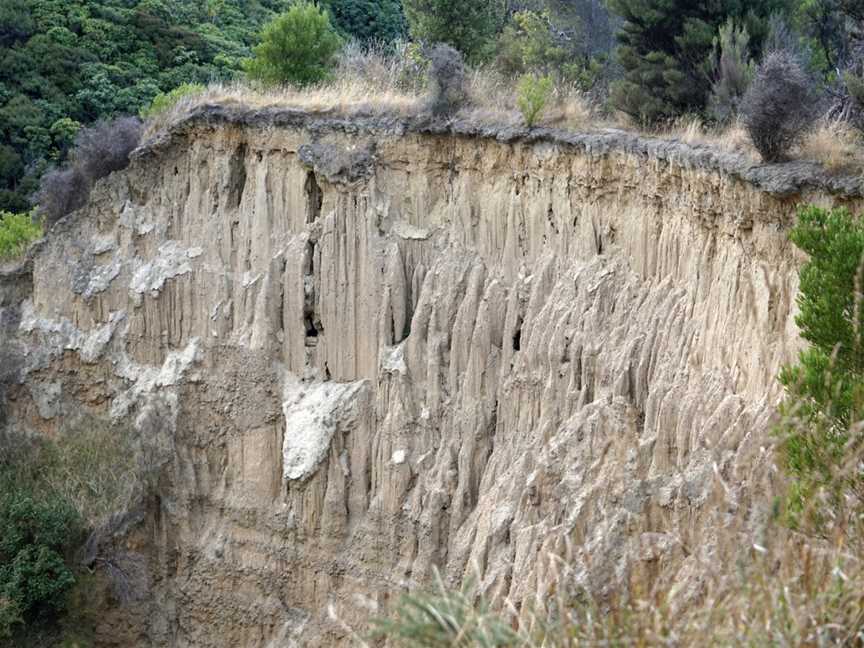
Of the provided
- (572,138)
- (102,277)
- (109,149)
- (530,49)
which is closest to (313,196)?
(102,277)

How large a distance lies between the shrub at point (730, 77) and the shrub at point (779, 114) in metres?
3.28

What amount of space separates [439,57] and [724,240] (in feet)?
25.1

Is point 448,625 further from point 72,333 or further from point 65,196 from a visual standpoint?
point 65,196

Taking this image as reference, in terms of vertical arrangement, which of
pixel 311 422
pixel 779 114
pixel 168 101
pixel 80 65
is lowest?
pixel 311 422

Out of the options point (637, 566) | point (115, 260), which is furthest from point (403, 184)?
point (637, 566)

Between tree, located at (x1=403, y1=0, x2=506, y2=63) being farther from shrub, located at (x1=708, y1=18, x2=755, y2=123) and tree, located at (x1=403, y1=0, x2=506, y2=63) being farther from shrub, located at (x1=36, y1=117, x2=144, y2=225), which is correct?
shrub, located at (x1=708, y1=18, x2=755, y2=123)

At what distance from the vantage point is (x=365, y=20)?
1775 inches

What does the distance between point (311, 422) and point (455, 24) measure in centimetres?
1190

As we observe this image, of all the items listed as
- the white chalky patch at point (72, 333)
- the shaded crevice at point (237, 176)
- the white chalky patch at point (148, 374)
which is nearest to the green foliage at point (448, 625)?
the white chalky patch at point (148, 374)

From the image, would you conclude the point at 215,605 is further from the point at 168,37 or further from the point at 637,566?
the point at 168,37

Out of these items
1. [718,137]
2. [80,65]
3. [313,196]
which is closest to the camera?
[718,137]

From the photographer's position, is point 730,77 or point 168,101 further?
point 168,101

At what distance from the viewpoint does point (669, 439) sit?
1360 cm

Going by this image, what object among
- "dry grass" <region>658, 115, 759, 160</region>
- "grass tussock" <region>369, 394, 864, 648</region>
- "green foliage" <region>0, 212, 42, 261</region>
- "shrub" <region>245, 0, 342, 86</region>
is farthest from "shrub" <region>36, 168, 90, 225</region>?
"grass tussock" <region>369, 394, 864, 648</region>
